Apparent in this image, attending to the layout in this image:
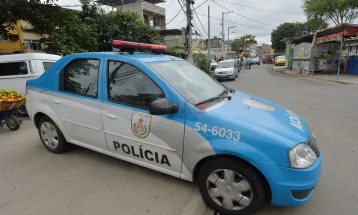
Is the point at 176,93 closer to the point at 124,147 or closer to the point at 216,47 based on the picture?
the point at 124,147

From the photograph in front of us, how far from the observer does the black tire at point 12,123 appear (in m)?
4.73

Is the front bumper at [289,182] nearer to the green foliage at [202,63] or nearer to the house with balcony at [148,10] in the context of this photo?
the green foliage at [202,63]

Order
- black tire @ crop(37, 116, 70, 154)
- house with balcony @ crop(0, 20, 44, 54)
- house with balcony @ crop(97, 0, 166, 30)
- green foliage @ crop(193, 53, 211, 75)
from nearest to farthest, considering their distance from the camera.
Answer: black tire @ crop(37, 116, 70, 154)
house with balcony @ crop(0, 20, 44, 54)
green foliage @ crop(193, 53, 211, 75)
house with balcony @ crop(97, 0, 166, 30)

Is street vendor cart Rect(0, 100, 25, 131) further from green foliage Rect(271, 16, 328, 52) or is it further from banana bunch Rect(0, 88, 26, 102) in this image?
green foliage Rect(271, 16, 328, 52)

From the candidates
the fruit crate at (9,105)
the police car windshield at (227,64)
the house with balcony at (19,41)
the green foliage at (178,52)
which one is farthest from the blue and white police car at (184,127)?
the police car windshield at (227,64)

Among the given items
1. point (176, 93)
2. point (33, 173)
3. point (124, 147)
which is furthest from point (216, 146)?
point (33, 173)

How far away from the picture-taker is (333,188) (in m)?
2.74

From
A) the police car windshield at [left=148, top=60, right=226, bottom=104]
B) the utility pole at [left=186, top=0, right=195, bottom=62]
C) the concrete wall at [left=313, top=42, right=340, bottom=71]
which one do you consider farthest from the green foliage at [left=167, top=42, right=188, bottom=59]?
the police car windshield at [left=148, top=60, right=226, bottom=104]

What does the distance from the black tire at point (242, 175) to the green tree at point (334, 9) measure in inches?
916

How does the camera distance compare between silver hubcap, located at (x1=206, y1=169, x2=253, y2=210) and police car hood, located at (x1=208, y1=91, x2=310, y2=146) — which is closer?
police car hood, located at (x1=208, y1=91, x2=310, y2=146)

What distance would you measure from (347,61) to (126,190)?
2092 cm

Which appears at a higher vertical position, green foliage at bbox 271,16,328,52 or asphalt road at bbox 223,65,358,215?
green foliage at bbox 271,16,328,52

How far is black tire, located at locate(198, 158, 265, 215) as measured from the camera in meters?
2.11

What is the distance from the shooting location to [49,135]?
3.56 m
